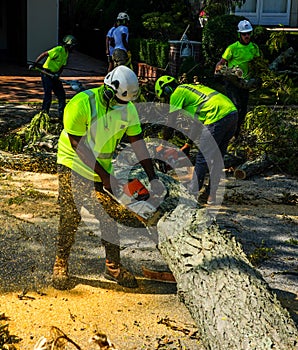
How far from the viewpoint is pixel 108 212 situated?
568cm

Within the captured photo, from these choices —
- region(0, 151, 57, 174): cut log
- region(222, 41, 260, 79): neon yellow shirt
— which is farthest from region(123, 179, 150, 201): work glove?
region(222, 41, 260, 79): neon yellow shirt

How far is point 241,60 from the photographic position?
9.88 metres

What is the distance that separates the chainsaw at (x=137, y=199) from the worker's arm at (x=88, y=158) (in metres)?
0.14

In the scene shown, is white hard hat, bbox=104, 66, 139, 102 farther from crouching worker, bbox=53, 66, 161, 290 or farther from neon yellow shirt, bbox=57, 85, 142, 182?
neon yellow shirt, bbox=57, 85, 142, 182

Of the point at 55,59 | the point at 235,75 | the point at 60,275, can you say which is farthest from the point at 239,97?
the point at 60,275

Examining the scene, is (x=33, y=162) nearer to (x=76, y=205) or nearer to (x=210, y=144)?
(x=210, y=144)

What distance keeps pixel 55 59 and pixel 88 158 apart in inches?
228

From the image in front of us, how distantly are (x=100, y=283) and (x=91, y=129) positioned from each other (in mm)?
1344

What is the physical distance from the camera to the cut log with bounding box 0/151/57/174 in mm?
8500

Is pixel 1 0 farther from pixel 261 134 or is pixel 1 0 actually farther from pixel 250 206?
pixel 250 206

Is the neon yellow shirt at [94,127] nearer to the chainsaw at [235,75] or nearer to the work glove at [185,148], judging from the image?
the work glove at [185,148]

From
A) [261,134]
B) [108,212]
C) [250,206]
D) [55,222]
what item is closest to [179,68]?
[261,134]

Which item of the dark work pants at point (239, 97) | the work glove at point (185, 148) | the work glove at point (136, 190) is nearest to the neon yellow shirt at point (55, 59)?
the dark work pants at point (239, 97)

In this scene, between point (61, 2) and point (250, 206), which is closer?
point (250, 206)
